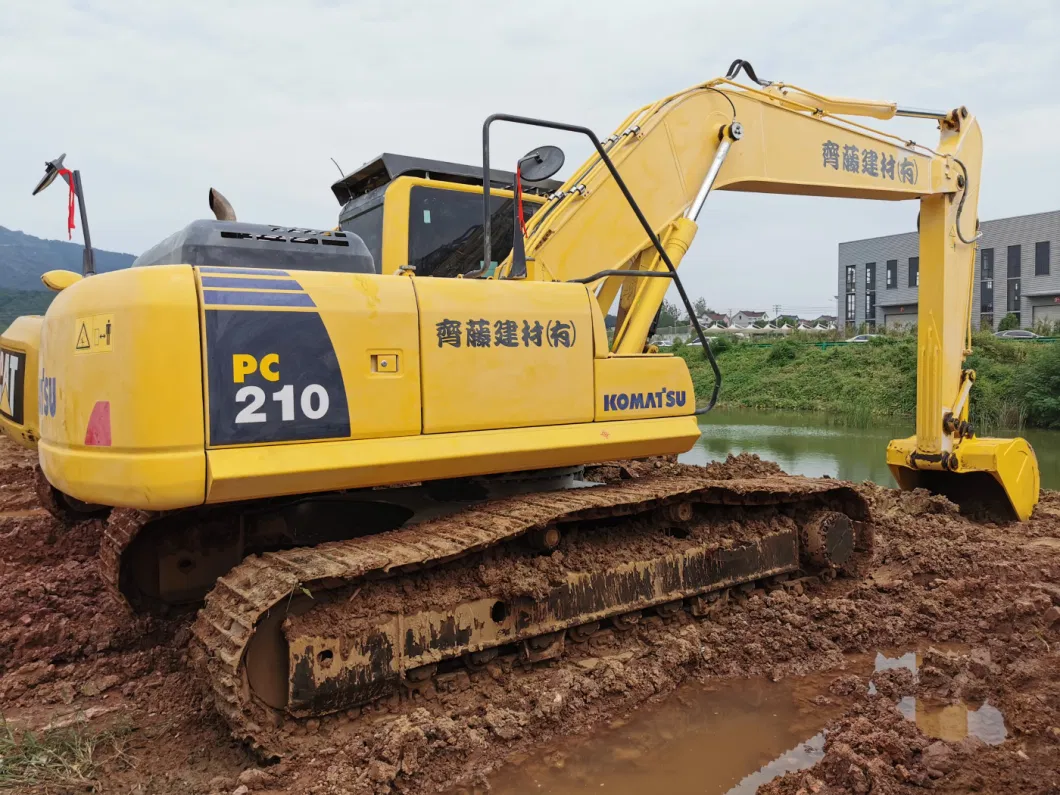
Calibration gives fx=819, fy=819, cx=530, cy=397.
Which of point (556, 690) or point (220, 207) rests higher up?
point (220, 207)

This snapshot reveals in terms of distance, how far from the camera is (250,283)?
130 inches

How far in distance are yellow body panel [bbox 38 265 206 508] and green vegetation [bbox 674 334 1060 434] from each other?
52.2ft

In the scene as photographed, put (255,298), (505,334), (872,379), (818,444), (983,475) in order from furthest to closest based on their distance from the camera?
(872,379)
(818,444)
(983,475)
(505,334)
(255,298)

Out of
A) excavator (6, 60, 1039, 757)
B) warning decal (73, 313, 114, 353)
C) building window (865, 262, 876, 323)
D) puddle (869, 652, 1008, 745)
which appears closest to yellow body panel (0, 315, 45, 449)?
excavator (6, 60, 1039, 757)

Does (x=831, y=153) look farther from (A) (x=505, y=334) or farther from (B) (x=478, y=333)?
(B) (x=478, y=333)

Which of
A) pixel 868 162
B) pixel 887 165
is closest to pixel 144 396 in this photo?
pixel 868 162

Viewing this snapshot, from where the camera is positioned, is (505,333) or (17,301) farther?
(17,301)

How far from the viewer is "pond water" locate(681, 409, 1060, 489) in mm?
11336

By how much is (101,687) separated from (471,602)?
183 centimetres

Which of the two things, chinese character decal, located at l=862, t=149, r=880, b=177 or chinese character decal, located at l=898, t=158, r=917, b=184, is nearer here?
chinese character decal, located at l=862, t=149, r=880, b=177

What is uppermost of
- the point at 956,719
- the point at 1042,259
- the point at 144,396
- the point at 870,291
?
the point at 1042,259

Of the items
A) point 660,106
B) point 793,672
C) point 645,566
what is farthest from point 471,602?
point 660,106

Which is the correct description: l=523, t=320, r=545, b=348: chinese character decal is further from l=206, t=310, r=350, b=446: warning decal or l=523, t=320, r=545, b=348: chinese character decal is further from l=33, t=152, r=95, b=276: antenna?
l=33, t=152, r=95, b=276: antenna

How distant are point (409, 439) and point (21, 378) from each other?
8.12 feet
